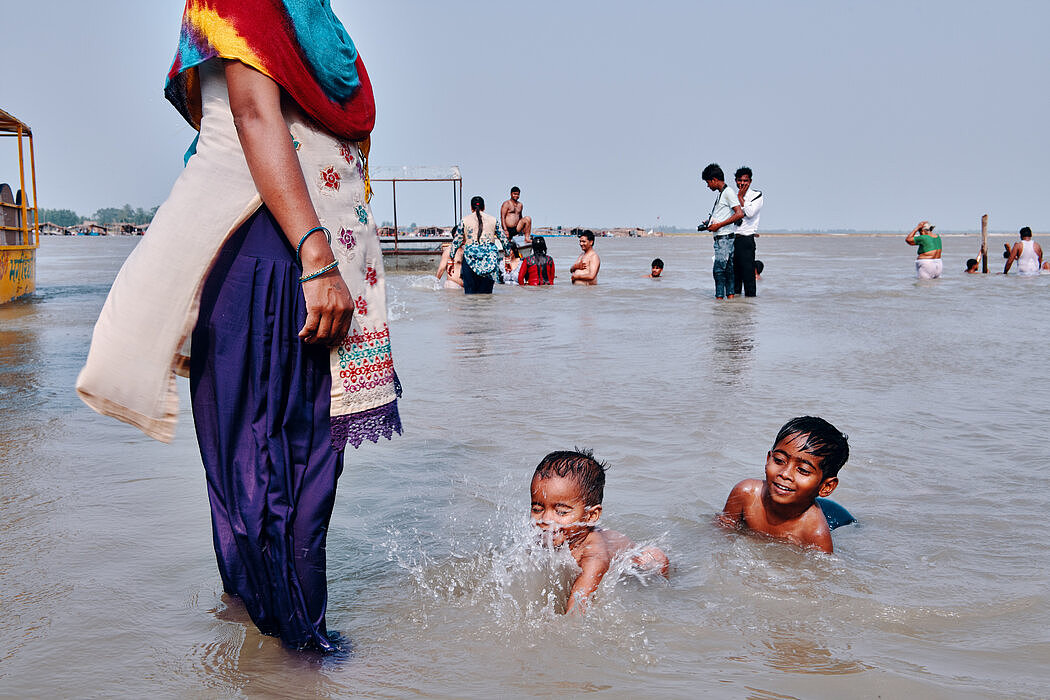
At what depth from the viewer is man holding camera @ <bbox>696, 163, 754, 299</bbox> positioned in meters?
12.4

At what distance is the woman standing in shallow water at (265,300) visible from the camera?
1.90m

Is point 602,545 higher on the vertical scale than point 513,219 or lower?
lower

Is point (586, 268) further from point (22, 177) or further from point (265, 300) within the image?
point (265, 300)

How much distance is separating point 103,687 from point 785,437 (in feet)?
7.63

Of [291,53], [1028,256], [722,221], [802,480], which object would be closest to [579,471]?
[802,480]

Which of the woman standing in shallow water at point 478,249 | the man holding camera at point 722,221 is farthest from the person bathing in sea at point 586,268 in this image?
the man holding camera at point 722,221

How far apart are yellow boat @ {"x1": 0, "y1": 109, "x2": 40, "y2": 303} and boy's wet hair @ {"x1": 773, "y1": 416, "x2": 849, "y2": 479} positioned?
1147 cm

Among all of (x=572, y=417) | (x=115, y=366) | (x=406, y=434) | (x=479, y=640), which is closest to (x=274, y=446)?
(x=115, y=366)

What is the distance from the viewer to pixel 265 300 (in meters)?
1.96

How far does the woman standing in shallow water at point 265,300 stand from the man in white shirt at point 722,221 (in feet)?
35.6

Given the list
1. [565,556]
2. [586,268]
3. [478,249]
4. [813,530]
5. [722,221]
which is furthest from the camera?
[586,268]

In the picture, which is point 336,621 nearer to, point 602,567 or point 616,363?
point 602,567

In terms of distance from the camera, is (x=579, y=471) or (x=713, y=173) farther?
(x=713, y=173)

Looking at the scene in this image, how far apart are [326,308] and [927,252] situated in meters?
18.8
